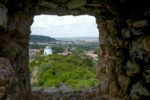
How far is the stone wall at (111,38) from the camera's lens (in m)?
5.22

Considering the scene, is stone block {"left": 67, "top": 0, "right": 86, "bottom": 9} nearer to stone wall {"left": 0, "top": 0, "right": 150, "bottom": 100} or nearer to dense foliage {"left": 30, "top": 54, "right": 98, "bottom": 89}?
stone wall {"left": 0, "top": 0, "right": 150, "bottom": 100}

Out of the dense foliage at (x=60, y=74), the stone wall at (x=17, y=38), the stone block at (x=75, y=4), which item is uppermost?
the stone block at (x=75, y=4)

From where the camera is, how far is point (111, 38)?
677cm

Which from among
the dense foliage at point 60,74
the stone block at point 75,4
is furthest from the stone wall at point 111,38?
the dense foliage at point 60,74

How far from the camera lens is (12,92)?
4.53 meters

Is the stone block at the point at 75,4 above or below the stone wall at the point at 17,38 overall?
above

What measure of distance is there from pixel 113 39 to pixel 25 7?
1935 millimetres

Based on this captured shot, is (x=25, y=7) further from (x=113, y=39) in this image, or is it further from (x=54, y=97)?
(x=54, y=97)

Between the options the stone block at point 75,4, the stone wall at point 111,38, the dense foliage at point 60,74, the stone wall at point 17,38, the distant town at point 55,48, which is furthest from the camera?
the distant town at point 55,48

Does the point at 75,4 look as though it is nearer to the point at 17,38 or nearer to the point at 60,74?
the point at 17,38

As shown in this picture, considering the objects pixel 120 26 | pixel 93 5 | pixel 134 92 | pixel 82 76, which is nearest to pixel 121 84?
pixel 134 92

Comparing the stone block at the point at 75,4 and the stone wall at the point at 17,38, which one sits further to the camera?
the stone block at the point at 75,4

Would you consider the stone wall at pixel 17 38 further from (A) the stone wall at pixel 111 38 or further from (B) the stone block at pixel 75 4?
(B) the stone block at pixel 75 4

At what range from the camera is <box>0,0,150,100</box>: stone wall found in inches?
206
